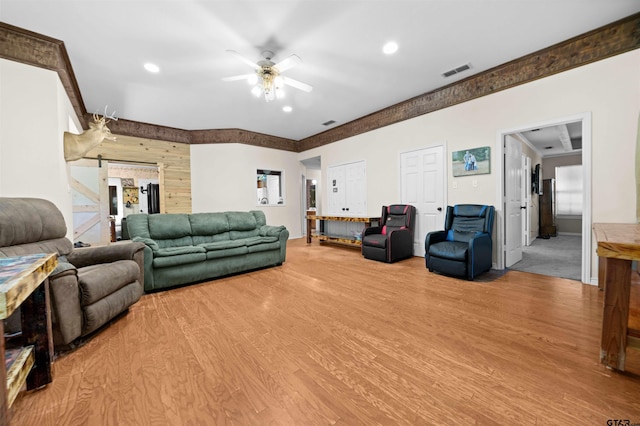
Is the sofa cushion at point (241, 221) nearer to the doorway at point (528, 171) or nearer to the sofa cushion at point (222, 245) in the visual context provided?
the sofa cushion at point (222, 245)

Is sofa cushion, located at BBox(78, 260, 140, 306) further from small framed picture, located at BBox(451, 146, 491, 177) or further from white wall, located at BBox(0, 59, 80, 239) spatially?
Answer: small framed picture, located at BBox(451, 146, 491, 177)

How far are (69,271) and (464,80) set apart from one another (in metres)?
5.24

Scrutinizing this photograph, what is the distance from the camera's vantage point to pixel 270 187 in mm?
7191

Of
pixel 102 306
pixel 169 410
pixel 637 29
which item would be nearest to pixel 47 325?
pixel 102 306

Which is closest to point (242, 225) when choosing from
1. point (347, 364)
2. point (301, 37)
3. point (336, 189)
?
point (301, 37)

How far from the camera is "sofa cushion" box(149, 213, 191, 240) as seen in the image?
3.47 meters

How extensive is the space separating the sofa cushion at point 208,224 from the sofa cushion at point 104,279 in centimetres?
140

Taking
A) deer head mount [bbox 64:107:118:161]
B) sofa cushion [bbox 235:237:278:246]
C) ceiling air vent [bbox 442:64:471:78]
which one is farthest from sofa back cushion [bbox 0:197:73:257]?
ceiling air vent [bbox 442:64:471:78]

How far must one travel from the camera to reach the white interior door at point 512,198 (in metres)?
3.75

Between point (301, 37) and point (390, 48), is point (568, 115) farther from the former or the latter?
point (301, 37)

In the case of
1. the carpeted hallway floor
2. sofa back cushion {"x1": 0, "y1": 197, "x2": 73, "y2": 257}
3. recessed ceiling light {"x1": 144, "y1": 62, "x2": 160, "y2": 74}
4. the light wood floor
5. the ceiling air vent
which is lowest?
the light wood floor

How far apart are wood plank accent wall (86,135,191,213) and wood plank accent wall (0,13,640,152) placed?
226 millimetres

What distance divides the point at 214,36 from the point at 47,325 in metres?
3.01

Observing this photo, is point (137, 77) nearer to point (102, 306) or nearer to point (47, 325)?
point (102, 306)
